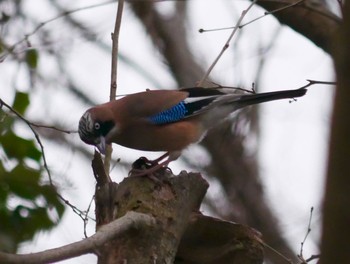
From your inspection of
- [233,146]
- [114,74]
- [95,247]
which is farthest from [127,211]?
[233,146]

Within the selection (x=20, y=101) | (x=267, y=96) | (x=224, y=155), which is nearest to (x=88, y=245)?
(x=20, y=101)

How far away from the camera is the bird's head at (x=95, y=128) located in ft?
16.0

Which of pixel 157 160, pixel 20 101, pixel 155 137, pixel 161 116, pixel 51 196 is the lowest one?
pixel 51 196

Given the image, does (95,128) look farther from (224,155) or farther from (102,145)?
(224,155)

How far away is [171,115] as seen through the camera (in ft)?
17.2

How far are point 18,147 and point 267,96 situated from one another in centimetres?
193

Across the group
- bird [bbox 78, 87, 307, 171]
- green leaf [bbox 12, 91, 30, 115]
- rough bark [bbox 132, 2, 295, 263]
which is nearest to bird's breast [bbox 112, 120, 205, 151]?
bird [bbox 78, 87, 307, 171]

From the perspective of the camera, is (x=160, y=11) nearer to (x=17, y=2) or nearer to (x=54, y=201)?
(x=17, y=2)

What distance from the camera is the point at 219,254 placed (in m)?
3.32

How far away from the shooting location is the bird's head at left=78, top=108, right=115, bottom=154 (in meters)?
4.89

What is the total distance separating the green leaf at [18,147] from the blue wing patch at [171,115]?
159cm

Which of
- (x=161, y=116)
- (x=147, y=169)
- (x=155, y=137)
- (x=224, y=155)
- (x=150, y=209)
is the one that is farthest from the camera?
(x=224, y=155)

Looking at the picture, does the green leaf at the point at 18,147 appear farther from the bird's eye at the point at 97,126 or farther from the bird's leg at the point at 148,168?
the bird's eye at the point at 97,126

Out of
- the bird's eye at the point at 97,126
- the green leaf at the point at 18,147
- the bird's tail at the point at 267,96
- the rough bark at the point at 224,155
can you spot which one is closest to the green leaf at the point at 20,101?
the green leaf at the point at 18,147
